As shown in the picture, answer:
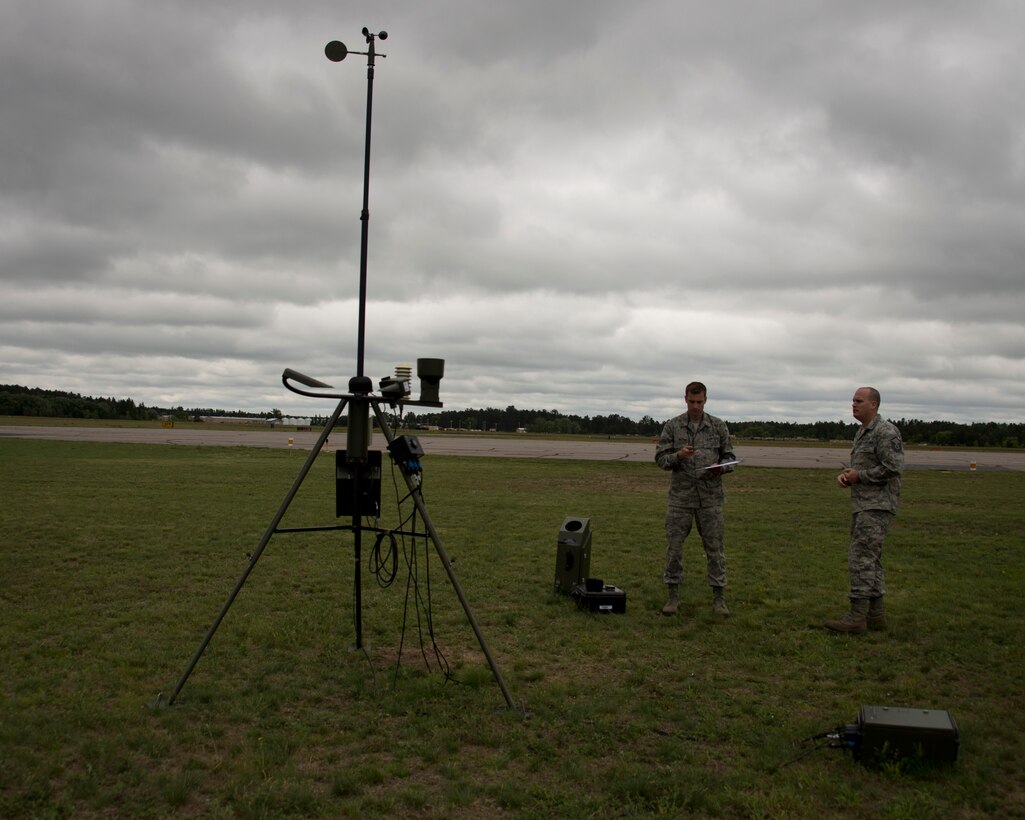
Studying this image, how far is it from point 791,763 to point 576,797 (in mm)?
1325

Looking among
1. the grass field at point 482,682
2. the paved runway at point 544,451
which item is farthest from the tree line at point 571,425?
the grass field at point 482,682

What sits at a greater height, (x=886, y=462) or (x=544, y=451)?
(x=886, y=462)

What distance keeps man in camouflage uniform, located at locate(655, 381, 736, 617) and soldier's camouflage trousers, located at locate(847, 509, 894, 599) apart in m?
1.24

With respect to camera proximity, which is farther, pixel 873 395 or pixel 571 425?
pixel 571 425

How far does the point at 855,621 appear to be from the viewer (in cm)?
721

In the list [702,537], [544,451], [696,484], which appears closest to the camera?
[702,537]

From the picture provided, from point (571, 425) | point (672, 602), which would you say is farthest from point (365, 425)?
point (571, 425)

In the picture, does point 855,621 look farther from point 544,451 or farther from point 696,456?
point 544,451

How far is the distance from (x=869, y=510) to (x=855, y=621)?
1.04 meters

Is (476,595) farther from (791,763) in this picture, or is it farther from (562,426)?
(562,426)

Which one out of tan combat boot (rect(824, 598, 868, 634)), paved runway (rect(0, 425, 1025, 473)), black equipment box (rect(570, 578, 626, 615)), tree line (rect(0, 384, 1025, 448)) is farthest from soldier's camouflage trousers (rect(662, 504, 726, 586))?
tree line (rect(0, 384, 1025, 448))

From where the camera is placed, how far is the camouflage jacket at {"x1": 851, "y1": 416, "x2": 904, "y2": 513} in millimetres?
7055

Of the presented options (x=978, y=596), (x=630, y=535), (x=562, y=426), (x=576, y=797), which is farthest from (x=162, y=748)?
(x=562, y=426)

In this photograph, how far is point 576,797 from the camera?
398 cm
